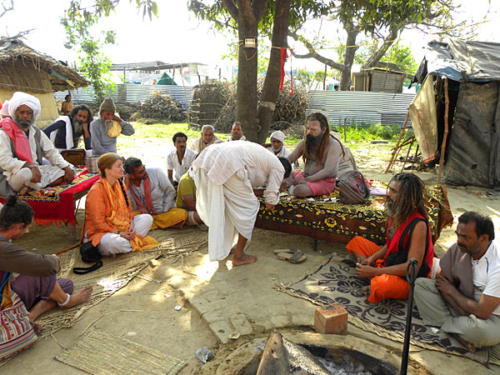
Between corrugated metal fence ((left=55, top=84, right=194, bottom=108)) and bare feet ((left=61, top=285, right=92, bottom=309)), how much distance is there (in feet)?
54.3

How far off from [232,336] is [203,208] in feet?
5.24

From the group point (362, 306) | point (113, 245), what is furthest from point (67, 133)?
point (362, 306)

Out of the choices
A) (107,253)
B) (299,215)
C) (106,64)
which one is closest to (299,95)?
(106,64)

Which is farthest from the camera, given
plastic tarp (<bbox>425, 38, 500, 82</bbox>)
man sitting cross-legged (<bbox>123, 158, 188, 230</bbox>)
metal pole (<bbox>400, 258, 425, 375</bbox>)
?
plastic tarp (<bbox>425, 38, 500, 82</bbox>)

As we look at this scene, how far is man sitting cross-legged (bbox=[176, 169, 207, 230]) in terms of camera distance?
491 centimetres

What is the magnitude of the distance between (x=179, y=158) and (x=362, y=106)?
39.4 ft

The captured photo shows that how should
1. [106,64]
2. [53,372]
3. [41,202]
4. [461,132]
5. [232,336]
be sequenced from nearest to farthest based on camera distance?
[53,372], [232,336], [41,202], [461,132], [106,64]

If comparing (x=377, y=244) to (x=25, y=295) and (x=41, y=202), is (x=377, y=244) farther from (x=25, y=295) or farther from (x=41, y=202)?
(x=41, y=202)

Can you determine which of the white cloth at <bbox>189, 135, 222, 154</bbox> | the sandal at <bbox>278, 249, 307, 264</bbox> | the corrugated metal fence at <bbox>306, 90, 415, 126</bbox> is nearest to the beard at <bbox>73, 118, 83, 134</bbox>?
the white cloth at <bbox>189, 135, 222, 154</bbox>

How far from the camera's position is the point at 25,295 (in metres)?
2.81

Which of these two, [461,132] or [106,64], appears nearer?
[461,132]

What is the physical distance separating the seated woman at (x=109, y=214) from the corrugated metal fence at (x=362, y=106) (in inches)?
497

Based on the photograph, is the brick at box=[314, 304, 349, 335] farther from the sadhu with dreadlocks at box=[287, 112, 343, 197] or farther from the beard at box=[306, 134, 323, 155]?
the beard at box=[306, 134, 323, 155]

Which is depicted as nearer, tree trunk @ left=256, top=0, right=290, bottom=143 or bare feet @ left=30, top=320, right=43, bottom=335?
bare feet @ left=30, top=320, right=43, bottom=335
